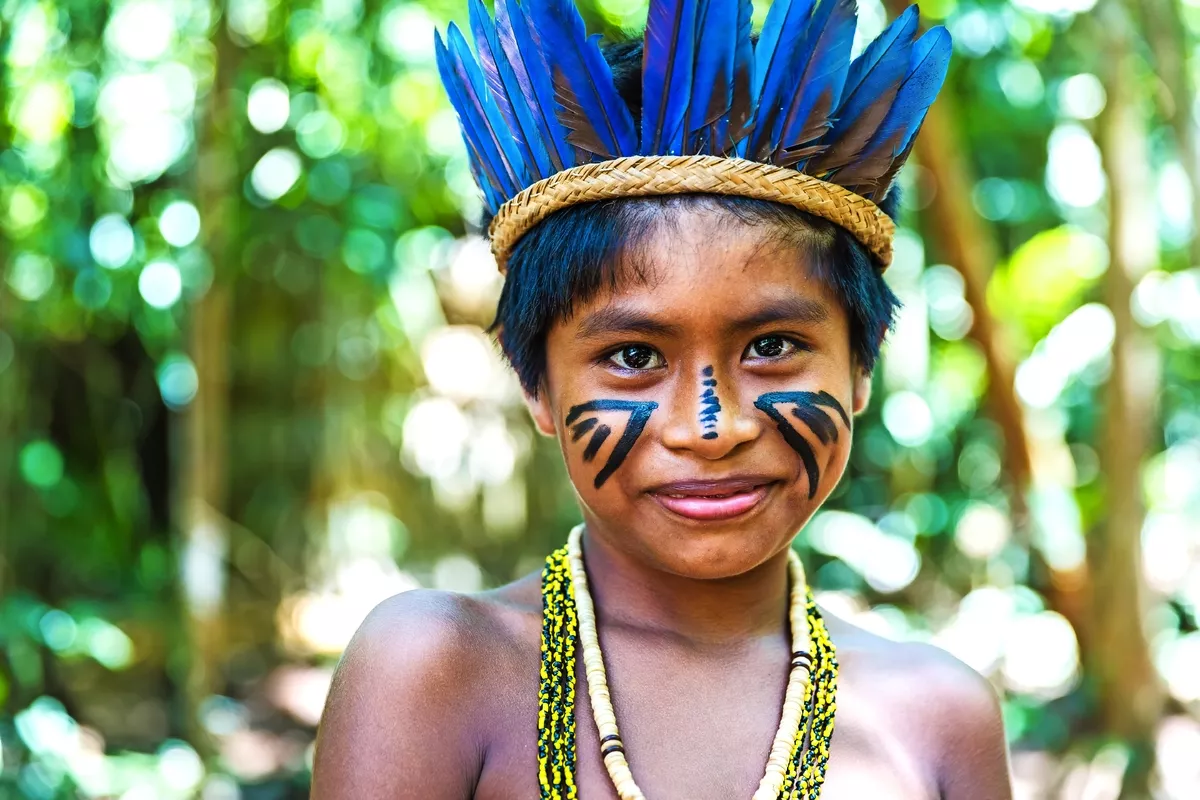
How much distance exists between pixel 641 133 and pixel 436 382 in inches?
173

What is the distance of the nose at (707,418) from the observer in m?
1.47

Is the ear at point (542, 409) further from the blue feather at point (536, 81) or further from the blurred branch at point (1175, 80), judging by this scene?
the blurred branch at point (1175, 80)

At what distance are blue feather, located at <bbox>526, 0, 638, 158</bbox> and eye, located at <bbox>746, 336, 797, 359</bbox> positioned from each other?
306mm

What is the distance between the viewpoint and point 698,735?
1.59 meters

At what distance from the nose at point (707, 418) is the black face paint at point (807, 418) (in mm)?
44

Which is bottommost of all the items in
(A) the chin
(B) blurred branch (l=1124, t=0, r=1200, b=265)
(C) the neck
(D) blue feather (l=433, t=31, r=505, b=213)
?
(C) the neck

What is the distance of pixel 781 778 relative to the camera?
1.56 m

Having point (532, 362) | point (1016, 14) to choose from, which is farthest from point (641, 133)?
point (1016, 14)

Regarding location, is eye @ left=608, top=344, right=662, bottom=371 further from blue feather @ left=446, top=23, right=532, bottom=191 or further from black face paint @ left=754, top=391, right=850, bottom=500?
blue feather @ left=446, top=23, right=532, bottom=191

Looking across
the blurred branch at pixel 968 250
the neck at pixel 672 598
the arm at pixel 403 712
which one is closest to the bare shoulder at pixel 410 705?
the arm at pixel 403 712

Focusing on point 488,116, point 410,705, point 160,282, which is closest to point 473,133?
point 488,116

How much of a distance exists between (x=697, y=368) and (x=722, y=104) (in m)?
0.35

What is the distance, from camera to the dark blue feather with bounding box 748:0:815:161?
156 cm

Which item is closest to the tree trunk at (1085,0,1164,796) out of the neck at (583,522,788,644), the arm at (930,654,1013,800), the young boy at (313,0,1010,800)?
the arm at (930,654,1013,800)
